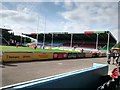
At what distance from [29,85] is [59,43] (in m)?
96.6

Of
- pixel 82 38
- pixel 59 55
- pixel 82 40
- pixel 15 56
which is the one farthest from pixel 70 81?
pixel 82 40

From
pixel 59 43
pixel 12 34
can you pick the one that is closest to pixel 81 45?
pixel 59 43

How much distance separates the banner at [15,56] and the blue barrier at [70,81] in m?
12.1

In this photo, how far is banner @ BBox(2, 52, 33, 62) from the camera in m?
19.8

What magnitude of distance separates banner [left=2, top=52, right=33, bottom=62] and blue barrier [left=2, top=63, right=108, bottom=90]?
39.6 ft

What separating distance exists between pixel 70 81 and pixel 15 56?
15.8m

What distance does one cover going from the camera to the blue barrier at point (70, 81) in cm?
455

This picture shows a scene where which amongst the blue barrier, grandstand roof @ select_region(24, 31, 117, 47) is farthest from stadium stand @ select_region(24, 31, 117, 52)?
the blue barrier

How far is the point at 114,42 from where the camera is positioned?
88.4m

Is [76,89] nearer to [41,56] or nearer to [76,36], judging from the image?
[41,56]

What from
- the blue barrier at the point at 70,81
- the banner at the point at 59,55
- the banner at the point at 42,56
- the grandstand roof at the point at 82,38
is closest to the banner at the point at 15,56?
the banner at the point at 42,56

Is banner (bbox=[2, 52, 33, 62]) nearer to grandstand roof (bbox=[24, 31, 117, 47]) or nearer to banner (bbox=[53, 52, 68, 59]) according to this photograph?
banner (bbox=[53, 52, 68, 59])

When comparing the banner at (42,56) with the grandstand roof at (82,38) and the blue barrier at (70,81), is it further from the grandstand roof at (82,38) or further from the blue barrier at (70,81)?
the grandstand roof at (82,38)

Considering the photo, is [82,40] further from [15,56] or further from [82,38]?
[15,56]
